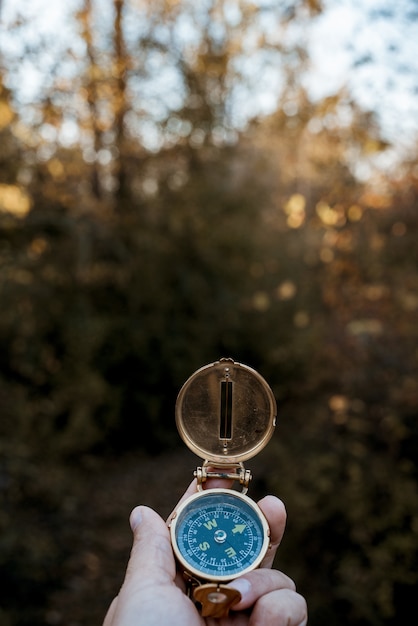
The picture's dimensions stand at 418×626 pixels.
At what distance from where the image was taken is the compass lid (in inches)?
99.6

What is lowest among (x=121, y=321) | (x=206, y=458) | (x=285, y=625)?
(x=285, y=625)

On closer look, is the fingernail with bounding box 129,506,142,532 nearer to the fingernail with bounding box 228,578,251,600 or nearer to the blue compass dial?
the blue compass dial

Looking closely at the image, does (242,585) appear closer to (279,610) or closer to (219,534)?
(279,610)

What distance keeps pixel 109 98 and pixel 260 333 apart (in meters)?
4.46

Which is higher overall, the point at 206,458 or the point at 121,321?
the point at 121,321

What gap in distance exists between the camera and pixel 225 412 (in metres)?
2.54

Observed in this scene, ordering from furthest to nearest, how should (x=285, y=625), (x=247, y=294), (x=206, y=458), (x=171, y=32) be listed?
(x=247, y=294) → (x=171, y=32) → (x=206, y=458) → (x=285, y=625)

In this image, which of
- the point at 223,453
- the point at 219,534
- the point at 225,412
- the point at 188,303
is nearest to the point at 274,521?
the point at 219,534

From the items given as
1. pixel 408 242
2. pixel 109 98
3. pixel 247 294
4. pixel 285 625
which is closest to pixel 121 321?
pixel 247 294

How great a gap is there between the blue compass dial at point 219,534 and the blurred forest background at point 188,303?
3292 millimetres

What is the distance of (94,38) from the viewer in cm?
770

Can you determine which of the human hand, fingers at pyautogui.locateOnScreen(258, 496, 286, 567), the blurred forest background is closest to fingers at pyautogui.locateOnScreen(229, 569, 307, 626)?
the human hand

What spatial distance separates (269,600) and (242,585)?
0.10 metres

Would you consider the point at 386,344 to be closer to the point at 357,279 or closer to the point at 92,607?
the point at 357,279
